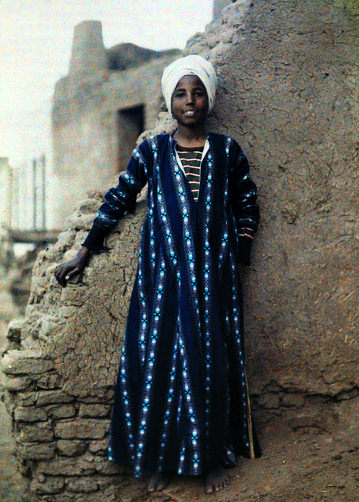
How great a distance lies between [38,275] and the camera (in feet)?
11.0

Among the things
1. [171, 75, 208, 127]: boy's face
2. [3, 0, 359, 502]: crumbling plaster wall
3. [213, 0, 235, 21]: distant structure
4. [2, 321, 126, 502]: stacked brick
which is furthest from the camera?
[213, 0, 235, 21]: distant structure

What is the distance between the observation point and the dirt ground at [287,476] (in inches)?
100

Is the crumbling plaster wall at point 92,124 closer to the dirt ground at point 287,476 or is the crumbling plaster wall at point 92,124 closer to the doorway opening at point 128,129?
the doorway opening at point 128,129

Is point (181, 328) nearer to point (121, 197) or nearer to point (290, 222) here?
point (121, 197)

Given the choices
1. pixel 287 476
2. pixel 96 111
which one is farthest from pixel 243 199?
pixel 96 111

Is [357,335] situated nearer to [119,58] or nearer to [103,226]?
[103,226]

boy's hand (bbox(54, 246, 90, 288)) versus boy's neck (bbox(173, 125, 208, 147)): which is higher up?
boy's neck (bbox(173, 125, 208, 147))

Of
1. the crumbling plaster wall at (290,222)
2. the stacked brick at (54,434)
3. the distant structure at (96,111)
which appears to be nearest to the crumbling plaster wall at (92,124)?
the distant structure at (96,111)

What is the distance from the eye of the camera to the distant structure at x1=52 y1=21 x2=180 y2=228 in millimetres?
11883

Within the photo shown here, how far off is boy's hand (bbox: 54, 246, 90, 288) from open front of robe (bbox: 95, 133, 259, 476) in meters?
0.20

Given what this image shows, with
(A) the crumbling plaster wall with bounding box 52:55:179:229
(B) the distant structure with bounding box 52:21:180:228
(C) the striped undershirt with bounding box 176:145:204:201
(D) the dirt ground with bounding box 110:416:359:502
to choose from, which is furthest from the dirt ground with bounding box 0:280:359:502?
(B) the distant structure with bounding box 52:21:180:228

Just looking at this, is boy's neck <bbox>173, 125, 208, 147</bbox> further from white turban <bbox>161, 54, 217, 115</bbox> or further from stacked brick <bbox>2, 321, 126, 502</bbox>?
stacked brick <bbox>2, 321, 126, 502</bbox>

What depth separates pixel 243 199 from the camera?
286 centimetres

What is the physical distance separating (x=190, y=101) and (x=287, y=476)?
74.3 inches
